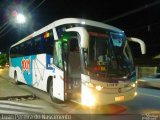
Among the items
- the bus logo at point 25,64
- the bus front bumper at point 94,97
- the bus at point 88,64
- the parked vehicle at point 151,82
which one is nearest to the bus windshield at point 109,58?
the bus at point 88,64

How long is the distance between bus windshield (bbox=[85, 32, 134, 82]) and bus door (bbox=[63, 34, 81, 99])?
0.84m

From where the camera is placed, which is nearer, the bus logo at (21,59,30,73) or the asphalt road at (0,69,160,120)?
the asphalt road at (0,69,160,120)

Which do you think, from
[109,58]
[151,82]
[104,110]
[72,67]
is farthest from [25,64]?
[109,58]

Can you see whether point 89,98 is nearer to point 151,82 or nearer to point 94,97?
point 94,97

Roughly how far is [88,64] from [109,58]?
2.93 feet

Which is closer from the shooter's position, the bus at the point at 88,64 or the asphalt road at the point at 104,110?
Result: the asphalt road at the point at 104,110

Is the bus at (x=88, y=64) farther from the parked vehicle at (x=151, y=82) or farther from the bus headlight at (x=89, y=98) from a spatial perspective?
the parked vehicle at (x=151, y=82)

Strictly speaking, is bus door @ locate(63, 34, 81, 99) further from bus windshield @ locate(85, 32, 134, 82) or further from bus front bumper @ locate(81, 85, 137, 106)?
bus front bumper @ locate(81, 85, 137, 106)

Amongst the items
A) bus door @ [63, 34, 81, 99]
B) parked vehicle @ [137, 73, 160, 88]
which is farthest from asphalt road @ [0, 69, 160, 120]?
parked vehicle @ [137, 73, 160, 88]

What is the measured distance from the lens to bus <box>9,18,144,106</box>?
10.0m

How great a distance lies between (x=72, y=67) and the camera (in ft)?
38.7

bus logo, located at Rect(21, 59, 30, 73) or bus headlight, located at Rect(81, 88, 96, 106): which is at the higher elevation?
bus logo, located at Rect(21, 59, 30, 73)

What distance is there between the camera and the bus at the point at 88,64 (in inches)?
396

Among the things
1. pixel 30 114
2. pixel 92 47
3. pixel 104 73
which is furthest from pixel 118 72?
pixel 30 114
